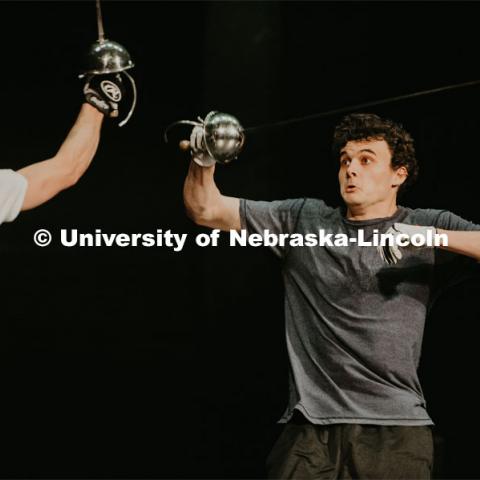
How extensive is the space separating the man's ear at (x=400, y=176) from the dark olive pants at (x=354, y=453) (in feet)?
2.45

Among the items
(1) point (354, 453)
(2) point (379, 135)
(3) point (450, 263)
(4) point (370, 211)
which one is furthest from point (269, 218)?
(1) point (354, 453)

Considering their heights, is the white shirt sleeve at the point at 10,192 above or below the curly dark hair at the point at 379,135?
below

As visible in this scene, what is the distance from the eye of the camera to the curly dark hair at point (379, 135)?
8.04ft

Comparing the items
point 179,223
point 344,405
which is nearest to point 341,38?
point 179,223

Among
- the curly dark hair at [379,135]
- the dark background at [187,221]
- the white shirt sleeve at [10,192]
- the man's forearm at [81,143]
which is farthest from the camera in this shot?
the dark background at [187,221]

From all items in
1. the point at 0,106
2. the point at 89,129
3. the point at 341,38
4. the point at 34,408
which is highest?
the point at 341,38

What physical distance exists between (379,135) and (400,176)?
0.15 m

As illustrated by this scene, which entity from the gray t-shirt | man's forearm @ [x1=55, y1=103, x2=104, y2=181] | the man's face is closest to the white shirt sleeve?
man's forearm @ [x1=55, y1=103, x2=104, y2=181]

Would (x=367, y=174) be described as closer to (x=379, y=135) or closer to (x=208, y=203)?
(x=379, y=135)

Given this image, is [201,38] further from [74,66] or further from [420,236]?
[420,236]

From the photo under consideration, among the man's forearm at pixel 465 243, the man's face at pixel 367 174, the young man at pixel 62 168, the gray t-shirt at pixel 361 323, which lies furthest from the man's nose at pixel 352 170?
the young man at pixel 62 168

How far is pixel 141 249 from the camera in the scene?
320 centimetres

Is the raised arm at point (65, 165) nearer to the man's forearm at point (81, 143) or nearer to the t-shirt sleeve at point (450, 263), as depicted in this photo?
the man's forearm at point (81, 143)

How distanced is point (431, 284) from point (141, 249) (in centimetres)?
129
